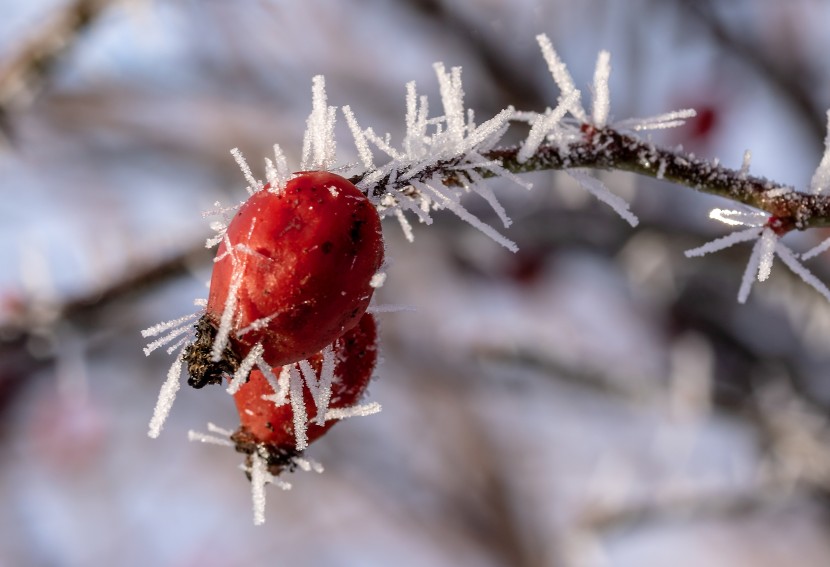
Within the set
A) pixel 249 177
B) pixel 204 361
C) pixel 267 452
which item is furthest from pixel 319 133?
pixel 267 452

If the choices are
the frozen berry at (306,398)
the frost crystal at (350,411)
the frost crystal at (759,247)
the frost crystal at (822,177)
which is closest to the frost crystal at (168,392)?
the frozen berry at (306,398)

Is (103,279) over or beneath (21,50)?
beneath

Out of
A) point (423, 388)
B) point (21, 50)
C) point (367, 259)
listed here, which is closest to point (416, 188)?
point (367, 259)

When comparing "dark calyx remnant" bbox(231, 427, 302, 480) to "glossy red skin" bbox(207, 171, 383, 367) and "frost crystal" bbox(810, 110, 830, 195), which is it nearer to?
"glossy red skin" bbox(207, 171, 383, 367)

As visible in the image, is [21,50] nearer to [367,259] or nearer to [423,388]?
[367,259]

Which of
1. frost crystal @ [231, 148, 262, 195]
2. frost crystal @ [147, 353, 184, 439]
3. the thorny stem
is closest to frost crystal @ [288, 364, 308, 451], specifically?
frost crystal @ [147, 353, 184, 439]

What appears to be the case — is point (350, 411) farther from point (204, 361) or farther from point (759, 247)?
point (759, 247)
